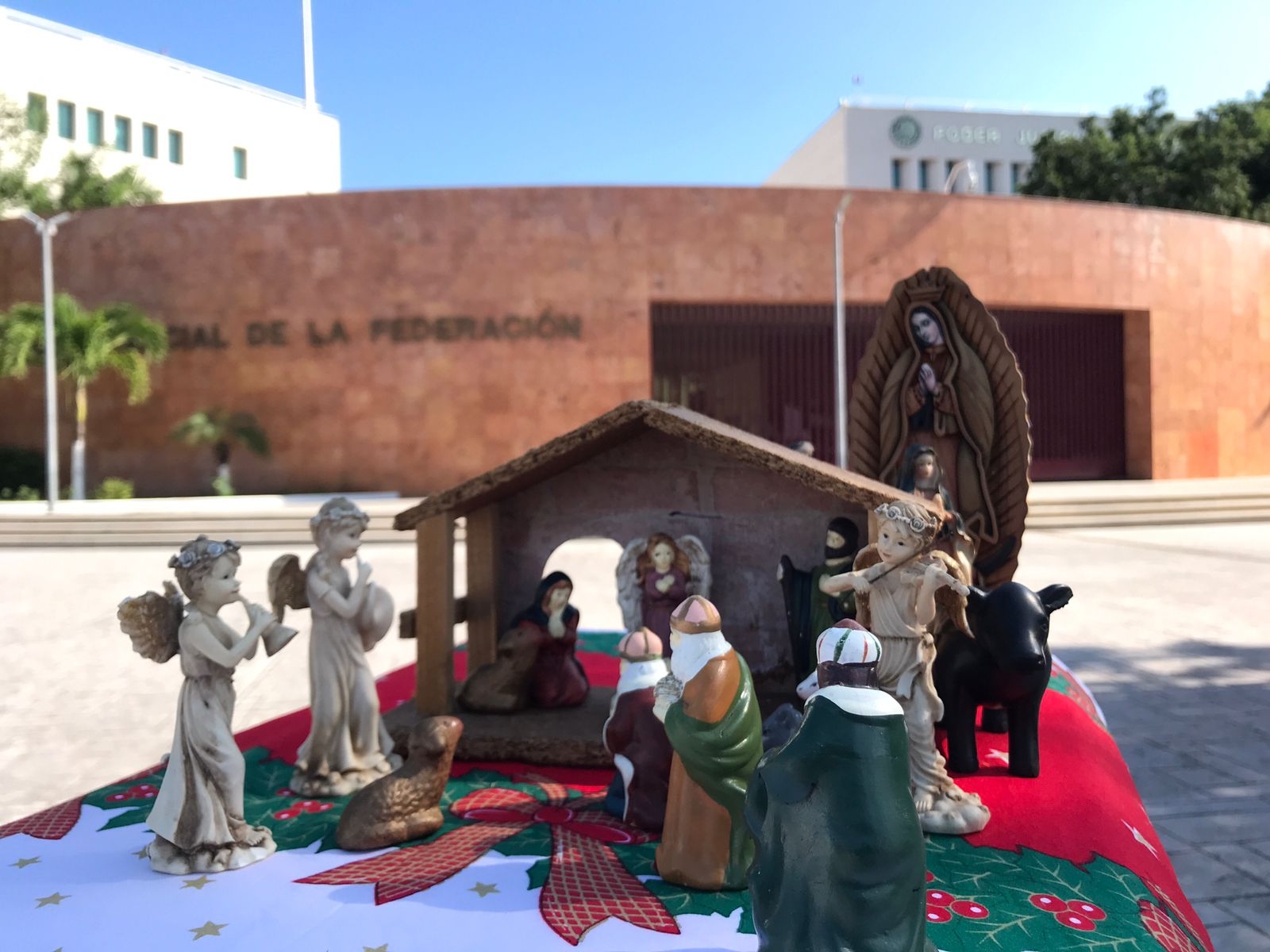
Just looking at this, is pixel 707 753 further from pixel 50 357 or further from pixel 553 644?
pixel 50 357

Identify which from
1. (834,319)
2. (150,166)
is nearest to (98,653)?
(834,319)

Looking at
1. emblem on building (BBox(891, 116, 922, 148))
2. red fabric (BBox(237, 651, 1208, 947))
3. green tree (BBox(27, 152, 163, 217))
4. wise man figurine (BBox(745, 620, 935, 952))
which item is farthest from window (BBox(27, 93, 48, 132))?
wise man figurine (BBox(745, 620, 935, 952))

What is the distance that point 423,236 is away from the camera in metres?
19.2

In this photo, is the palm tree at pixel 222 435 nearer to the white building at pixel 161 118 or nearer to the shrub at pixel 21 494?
the shrub at pixel 21 494

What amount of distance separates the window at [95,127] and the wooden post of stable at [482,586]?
34.4 meters

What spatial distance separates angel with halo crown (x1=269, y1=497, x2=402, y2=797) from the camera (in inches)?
148

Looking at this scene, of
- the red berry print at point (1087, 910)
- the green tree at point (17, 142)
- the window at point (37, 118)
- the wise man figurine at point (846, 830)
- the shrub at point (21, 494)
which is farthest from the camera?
the window at point (37, 118)

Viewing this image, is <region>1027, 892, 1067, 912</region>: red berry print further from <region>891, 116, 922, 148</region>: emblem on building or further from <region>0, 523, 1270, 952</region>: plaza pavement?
<region>891, 116, 922, 148</region>: emblem on building

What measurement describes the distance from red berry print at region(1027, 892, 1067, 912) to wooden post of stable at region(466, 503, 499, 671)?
8.75 ft

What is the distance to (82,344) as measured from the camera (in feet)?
60.3

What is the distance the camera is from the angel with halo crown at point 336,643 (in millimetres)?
3750

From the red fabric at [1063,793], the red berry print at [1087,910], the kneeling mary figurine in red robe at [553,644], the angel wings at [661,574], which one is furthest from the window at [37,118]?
the red berry print at [1087,910]

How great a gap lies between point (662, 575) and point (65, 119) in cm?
3554

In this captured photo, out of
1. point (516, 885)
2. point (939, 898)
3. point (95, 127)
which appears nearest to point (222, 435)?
point (516, 885)
